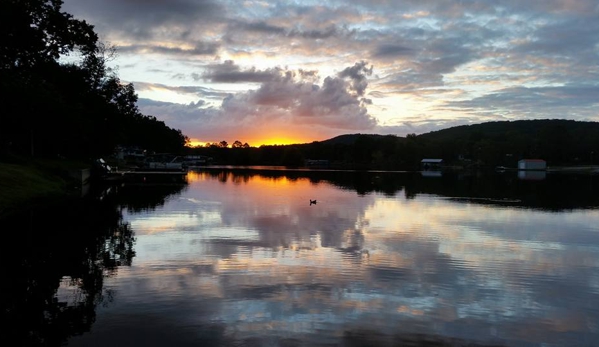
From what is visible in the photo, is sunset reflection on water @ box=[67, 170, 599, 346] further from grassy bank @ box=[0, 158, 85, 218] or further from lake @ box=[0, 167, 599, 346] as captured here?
grassy bank @ box=[0, 158, 85, 218]

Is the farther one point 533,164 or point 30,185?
point 533,164

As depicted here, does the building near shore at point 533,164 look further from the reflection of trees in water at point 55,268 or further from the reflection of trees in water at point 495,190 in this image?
the reflection of trees in water at point 55,268

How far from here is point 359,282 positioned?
13680 millimetres

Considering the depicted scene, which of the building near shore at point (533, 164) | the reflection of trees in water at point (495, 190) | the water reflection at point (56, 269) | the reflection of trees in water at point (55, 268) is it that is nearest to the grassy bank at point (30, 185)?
the water reflection at point (56, 269)

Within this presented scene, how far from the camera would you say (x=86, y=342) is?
8.92m

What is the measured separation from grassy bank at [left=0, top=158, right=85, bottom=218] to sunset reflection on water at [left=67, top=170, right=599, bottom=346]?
681 cm

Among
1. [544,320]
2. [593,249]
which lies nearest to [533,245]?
[593,249]

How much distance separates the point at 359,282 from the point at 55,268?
28.8ft

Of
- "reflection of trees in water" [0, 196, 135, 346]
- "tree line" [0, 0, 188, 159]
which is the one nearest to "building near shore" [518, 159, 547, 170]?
"tree line" [0, 0, 188, 159]

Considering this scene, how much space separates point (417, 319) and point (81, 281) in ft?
28.6

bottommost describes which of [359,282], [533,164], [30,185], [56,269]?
[359,282]

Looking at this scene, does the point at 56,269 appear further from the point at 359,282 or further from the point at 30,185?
the point at 30,185

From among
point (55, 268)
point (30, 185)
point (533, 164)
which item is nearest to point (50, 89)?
point (30, 185)

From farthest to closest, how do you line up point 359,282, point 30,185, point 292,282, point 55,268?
point 30,185, point 55,268, point 359,282, point 292,282
